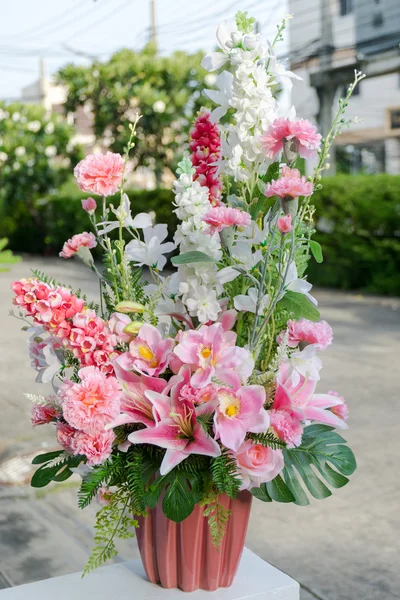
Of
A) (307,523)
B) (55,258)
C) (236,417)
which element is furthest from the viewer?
(55,258)

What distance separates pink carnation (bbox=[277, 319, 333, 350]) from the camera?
147 cm

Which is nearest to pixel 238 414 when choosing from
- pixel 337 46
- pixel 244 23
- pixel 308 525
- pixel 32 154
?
pixel 244 23

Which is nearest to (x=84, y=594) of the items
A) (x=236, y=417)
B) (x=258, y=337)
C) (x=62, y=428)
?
(x=62, y=428)

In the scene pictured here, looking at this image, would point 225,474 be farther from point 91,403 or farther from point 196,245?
point 196,245

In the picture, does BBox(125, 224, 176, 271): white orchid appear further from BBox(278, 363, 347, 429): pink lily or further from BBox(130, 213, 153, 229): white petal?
BBox(278, 363, 347, 429): pink lily

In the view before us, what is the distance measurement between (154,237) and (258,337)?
0.30m

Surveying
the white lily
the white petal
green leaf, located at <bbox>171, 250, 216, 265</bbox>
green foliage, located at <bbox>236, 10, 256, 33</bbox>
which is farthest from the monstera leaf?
green foliage, located at <bbox>236, 10, 256, 33</bbox>

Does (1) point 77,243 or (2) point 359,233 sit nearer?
(1) point 77,243

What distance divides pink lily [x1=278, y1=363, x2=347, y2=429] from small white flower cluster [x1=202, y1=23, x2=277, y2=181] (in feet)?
1.24

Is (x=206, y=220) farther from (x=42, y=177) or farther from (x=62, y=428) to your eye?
(x=42, y=177)

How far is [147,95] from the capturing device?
16453 mm

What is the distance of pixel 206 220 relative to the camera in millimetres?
1397

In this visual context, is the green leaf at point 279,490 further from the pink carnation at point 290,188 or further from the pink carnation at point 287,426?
the pink carnation at point 290,188

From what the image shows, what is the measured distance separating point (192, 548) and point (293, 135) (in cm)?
79
